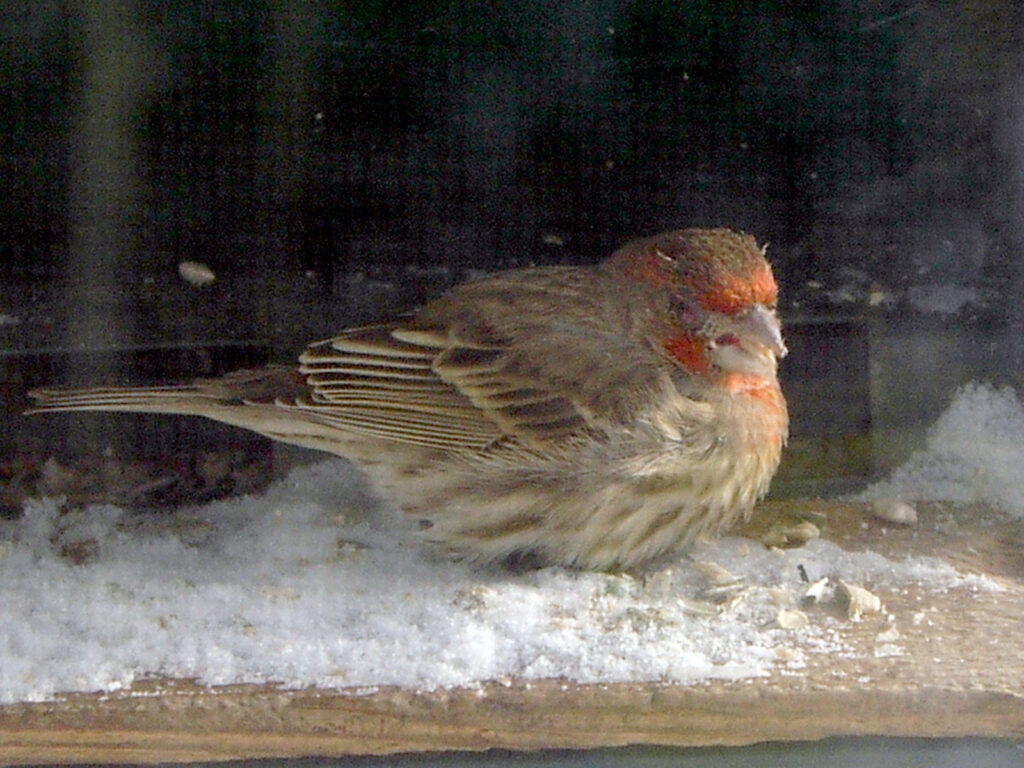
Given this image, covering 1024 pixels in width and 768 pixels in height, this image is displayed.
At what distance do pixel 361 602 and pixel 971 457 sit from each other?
1.53 metres

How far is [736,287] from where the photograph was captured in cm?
262

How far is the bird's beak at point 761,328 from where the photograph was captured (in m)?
2.61

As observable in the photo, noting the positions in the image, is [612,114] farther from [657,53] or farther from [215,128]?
[215,128]

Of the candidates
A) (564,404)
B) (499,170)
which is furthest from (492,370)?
(499,170)

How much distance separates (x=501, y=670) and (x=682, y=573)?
61 centimetres

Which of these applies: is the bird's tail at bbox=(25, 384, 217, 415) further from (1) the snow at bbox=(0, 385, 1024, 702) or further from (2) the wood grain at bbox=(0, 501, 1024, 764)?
(2) the wood grain at bbox=(0, 501, 1024, 764)

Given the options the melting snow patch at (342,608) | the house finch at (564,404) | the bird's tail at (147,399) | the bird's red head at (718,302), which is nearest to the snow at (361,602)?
the melting snow patch at (342,608)

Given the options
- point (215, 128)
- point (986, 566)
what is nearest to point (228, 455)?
point (215, 128)

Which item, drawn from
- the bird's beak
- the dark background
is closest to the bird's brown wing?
the bird's beak

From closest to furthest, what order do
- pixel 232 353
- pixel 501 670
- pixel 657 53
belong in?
pixel 501 670 < pixel 657 53 < pixel 232 353

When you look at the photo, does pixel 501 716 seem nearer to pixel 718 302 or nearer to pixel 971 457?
pixel 718 302

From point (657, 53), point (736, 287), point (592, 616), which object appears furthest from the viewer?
point (657, 53)

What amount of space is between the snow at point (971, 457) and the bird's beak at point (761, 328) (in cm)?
66

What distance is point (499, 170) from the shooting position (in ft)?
10.8
